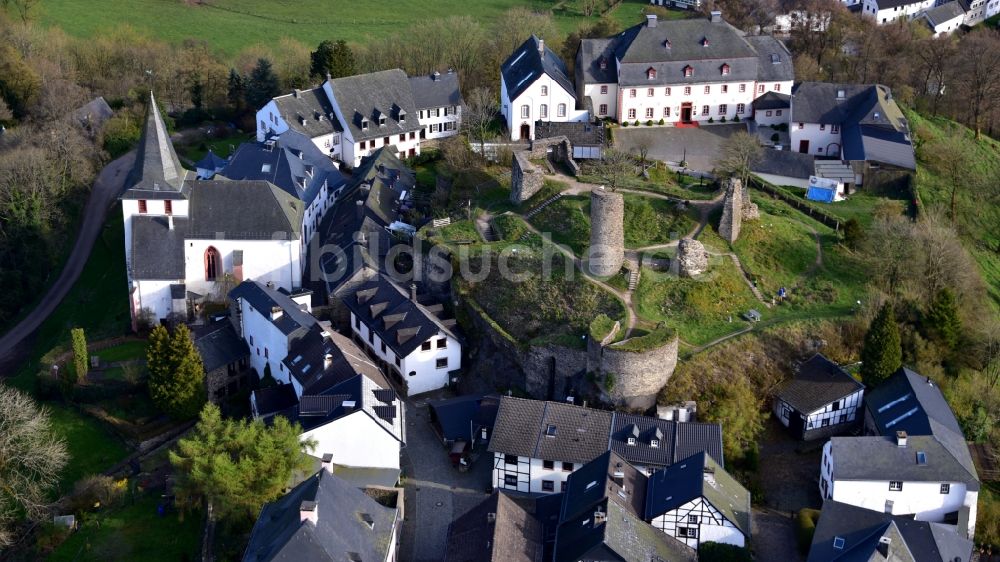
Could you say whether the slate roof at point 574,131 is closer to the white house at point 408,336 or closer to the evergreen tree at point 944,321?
the white house at point 408,336

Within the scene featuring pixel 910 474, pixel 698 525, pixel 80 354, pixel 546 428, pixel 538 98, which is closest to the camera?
pixel 698 525

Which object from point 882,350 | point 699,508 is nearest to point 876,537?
point 699,508

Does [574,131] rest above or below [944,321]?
above

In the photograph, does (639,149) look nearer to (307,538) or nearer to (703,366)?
(703,366)

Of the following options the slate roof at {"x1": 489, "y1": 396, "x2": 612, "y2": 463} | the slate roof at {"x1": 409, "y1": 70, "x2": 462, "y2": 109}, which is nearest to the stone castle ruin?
the slate roof at {"x1": 489, "y1": 396, "x2": 612, "y2": 463}

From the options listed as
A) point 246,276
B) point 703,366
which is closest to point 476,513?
point 703,366

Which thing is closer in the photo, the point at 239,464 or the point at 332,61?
the point at 239,464

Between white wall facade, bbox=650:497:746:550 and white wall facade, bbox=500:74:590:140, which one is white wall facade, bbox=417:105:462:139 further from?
white wall facade, bbox=650:497:746:550

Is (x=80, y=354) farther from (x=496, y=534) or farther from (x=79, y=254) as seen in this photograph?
(x=496, y=534)
